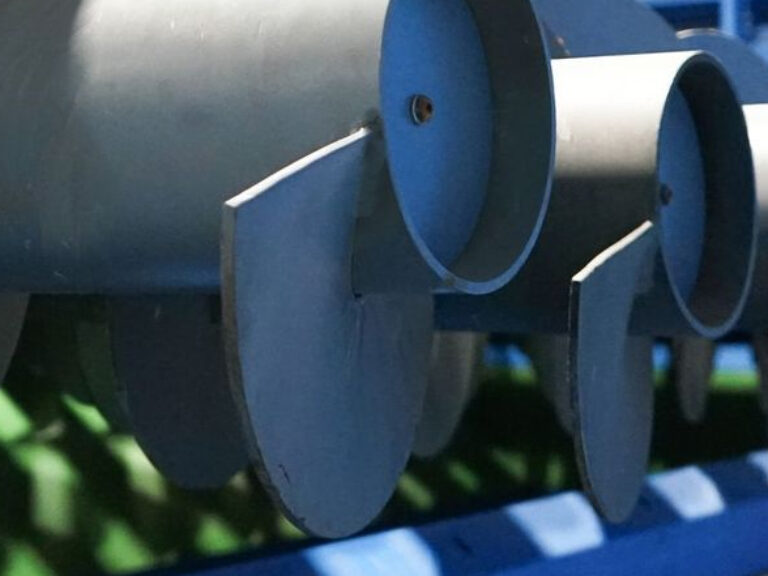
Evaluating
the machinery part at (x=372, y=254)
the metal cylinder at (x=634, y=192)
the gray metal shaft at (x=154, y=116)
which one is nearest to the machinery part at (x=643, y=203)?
the metal cylinder at (x=634, y=192)

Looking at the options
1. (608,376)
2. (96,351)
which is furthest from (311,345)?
(96,351)

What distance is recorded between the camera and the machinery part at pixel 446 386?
4.28ft

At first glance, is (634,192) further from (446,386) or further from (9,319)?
(446,386)

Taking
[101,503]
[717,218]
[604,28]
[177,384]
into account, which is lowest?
[101,503]

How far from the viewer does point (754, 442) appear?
156cm

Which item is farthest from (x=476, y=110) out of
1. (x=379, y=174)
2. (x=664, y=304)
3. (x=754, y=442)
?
(x=754, y=442)

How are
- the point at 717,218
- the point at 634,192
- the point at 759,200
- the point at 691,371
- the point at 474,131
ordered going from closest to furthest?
the point at 474,131 < the point at 634,192 < the point at 717,218 < the point at 759,200 < the point at 691,371

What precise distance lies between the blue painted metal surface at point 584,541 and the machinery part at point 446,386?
9.5 inches

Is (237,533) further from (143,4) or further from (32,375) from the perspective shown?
(143,4)

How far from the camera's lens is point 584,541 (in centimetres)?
99

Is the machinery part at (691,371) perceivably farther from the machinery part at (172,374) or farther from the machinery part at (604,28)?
the machinery part at (172,374)

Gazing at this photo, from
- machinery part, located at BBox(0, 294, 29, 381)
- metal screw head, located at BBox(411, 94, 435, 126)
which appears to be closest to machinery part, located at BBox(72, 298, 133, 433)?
machinery part, located at BBox(0, 294, 29, 381)

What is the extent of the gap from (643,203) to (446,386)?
546 millimetres

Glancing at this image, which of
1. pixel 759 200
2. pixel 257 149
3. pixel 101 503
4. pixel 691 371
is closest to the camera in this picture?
pixel 257 149
